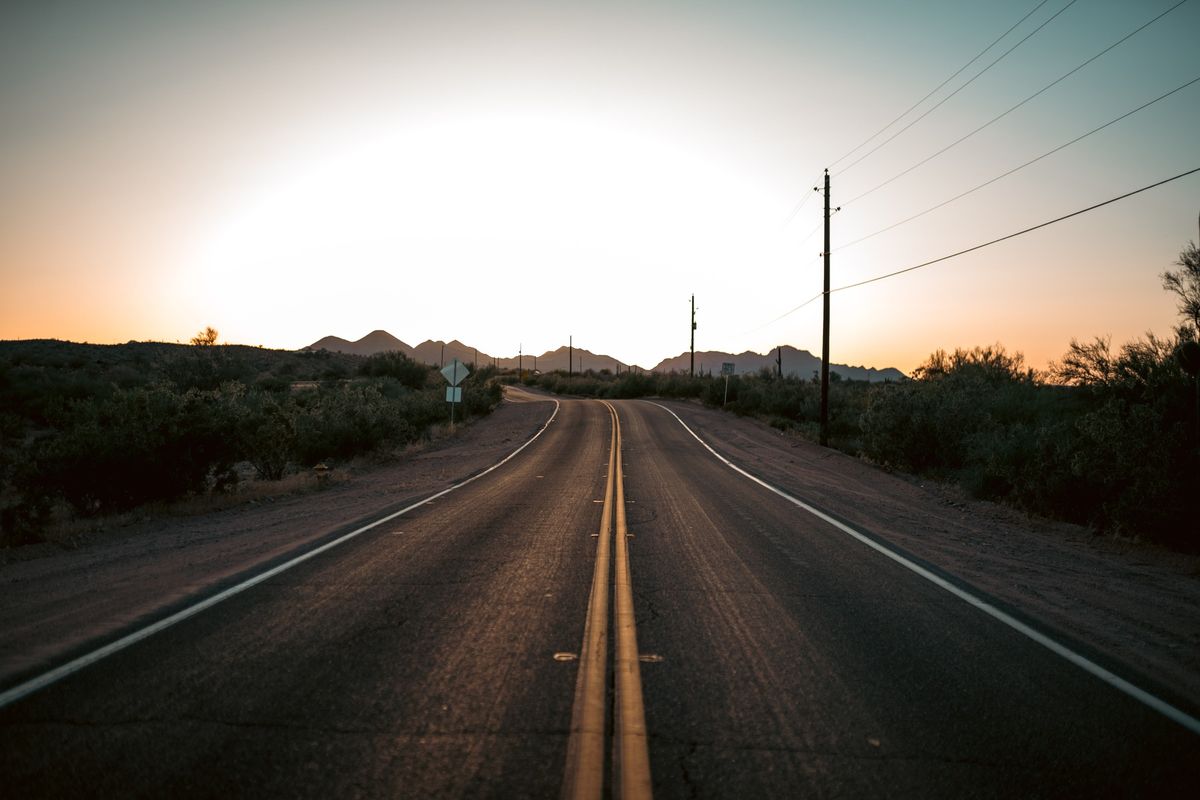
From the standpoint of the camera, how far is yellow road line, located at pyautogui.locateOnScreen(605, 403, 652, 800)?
3.27 metres

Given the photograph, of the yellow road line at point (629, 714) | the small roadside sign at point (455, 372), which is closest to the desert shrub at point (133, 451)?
the yellow road line at point (629, 714)

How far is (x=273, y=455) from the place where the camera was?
1945 cm

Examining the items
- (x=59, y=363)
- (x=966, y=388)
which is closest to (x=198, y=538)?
(x=966, y=388)

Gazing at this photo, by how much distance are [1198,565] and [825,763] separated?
8392 millimetres

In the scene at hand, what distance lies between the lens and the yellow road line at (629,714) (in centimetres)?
327

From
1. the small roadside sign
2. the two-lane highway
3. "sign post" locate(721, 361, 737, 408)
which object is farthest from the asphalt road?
"sign post" locate(721, 361, 737, 408)

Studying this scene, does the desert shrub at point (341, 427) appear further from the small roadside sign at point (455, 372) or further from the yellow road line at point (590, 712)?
the yellow road line at point (590, 712)

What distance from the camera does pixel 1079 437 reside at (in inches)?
486

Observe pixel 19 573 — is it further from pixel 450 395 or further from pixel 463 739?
pixel 450 395

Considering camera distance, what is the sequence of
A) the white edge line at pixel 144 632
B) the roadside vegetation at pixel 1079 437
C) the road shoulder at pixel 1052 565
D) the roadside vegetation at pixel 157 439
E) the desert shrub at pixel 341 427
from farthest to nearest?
the desert shrub at pixel 341 427 → the roadside vegetation at pixel 157 439 → the roadside vegetation at pixel 1079 437 → the road shoulder at pixel 1052 565 → the white edge line at pixel 144 632

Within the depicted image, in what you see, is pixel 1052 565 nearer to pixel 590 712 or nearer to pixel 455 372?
pixel 590 712

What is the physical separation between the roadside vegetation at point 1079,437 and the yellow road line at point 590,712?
21.0ft

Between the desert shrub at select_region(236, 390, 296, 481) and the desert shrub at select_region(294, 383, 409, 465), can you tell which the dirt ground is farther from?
the desert shrub at select_region(294, 383, 409, 465)

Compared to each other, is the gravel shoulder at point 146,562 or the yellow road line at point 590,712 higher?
the yellow road line at point 590,712
